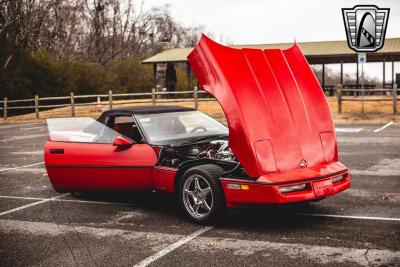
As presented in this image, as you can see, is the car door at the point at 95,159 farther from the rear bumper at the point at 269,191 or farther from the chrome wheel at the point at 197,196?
the rear bumper at the point at 269,191

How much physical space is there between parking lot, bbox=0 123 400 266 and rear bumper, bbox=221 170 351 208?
34 centimetres

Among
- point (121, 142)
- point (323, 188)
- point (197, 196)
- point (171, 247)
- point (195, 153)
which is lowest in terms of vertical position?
point (171, 247)

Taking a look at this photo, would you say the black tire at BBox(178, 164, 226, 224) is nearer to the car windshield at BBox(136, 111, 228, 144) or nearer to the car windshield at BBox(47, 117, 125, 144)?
the car windshield at BBox(136, 111, 228, 144)

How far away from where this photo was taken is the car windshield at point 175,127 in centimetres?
675

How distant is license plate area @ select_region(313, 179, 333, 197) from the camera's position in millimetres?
5520

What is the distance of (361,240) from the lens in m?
5.13

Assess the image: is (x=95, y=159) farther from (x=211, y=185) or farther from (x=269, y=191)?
(x=269, y=191)

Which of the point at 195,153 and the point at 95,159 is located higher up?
the point at 195,153

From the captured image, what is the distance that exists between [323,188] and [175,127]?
2.23 meters

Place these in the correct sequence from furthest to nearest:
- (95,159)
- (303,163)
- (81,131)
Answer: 1. (81,131)
2. (95,159)
3. (303,163)

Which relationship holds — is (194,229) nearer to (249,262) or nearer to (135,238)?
(135,238)

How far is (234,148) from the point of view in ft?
18.3

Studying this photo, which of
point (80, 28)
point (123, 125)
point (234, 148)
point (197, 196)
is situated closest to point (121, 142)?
point (123, 125)

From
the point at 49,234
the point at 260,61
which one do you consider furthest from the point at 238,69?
the point at 49,234
